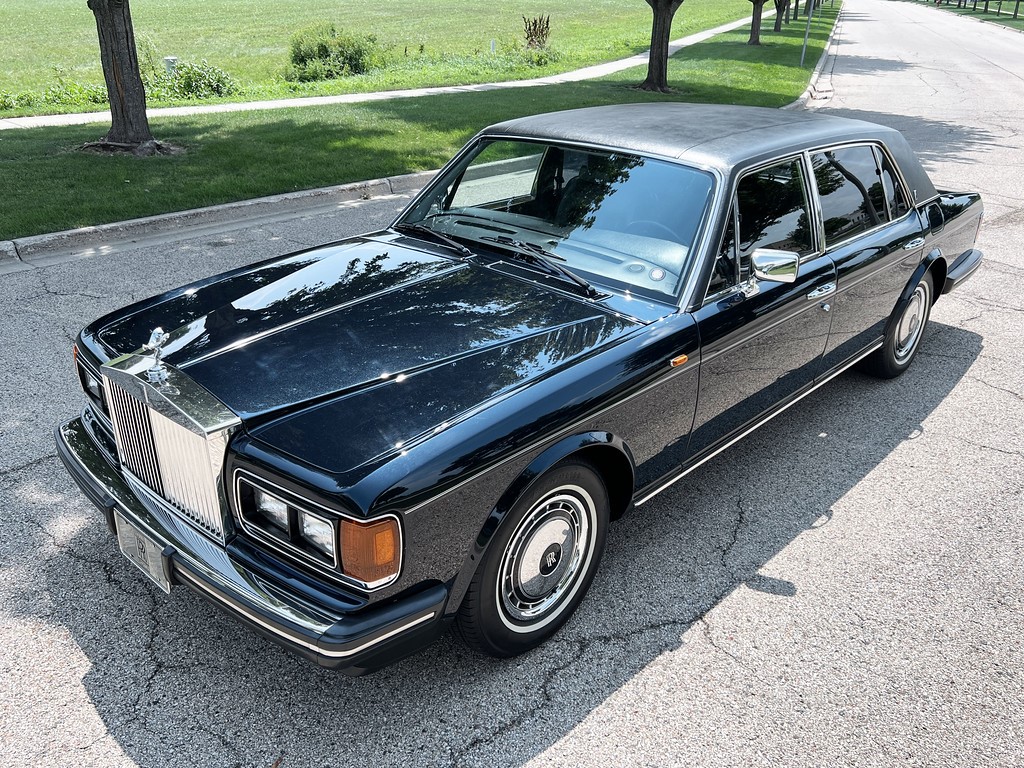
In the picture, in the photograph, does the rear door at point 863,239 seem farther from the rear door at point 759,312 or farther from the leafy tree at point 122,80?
the leafy tree at point 122,80

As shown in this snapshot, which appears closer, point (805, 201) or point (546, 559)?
point (546, 559)

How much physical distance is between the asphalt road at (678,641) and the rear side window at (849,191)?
1.14 m

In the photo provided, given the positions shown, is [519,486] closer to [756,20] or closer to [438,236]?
[438,236]

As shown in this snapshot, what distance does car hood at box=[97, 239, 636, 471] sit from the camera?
2570mm

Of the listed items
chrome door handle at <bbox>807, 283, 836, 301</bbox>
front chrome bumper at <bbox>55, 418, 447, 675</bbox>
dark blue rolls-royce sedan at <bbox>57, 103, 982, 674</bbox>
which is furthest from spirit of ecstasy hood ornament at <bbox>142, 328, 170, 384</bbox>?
chrome door handle at <bbox>807, 283, 836, 301</bbox>

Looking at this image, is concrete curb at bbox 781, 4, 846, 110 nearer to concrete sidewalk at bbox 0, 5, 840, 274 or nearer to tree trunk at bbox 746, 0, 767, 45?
tree trunk at bbox 746, 0, 767, 45

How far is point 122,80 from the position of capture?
9.72 metres

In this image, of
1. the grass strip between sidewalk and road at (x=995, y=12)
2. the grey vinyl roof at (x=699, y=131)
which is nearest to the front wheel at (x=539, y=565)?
the grey vinyl roof at (x=699, y=131)

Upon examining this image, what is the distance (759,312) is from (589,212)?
855 mm

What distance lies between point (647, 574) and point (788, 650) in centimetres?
64

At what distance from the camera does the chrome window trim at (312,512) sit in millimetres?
2379

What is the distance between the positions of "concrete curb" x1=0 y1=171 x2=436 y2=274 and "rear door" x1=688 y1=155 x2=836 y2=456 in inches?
230

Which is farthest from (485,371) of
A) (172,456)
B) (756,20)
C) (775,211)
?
(756,20)

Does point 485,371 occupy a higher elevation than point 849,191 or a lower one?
lower
